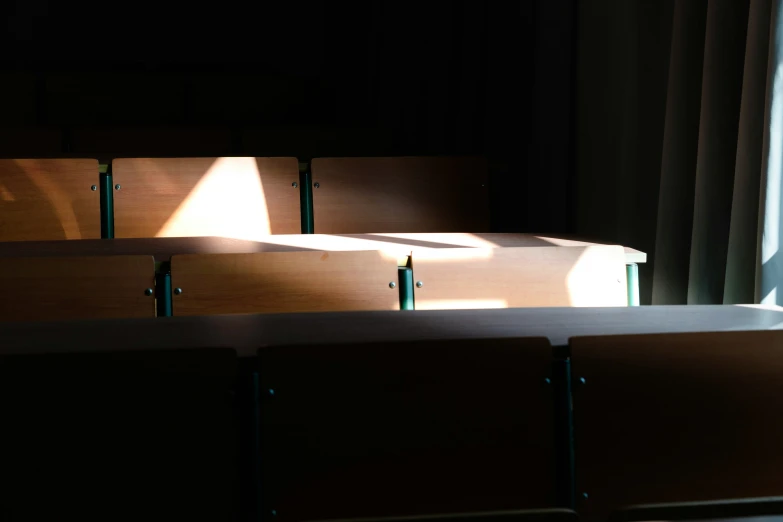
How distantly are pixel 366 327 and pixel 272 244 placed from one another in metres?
0.92

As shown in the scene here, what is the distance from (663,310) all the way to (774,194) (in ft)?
2.25

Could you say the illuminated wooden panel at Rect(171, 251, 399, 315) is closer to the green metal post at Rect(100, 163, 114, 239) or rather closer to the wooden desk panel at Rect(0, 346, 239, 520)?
the wooden desk panel at Rect(0, 346, 239, 520)

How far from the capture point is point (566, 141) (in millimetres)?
3982

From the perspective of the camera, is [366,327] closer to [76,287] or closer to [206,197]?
[76,287]

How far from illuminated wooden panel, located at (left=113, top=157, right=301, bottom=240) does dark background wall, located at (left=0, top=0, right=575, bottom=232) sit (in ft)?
3.11

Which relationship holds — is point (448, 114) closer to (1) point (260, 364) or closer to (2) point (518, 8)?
(2) point (518, 8)

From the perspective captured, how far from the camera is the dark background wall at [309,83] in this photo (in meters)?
4.29

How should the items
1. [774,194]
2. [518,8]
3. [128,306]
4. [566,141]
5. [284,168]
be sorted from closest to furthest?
[128,306]
[774,194]
[284,168]
[566,141]
[518,8]

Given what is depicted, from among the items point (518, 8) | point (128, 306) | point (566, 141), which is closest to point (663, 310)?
point (128, 306)

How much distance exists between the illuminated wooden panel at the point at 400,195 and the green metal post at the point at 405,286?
1047 millimetres

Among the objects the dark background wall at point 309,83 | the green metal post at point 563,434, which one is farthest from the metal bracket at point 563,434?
the dark background wall at point 309,83

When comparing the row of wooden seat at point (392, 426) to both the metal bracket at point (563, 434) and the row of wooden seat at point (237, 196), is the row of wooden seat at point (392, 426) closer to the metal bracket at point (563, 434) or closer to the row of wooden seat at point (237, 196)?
the metal bracket at point (563, 434)

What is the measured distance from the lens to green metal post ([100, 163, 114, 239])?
3238 mm

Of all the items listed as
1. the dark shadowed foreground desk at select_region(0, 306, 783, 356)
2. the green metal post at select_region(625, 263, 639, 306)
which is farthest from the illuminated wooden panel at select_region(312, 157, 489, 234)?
the dark shadowed foreground desk at select_region(0, 306, 783, 356)
